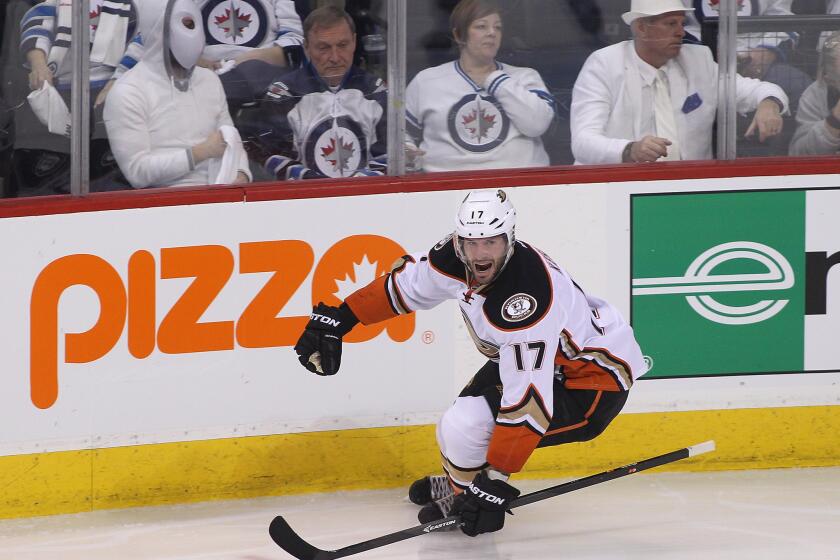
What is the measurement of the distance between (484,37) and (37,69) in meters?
1.40

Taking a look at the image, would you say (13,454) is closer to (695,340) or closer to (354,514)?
(354,514)

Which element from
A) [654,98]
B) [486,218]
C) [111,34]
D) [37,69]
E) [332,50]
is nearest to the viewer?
[486,218]

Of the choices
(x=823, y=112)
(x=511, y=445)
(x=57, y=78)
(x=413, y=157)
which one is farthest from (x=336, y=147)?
(x=823, y=112)

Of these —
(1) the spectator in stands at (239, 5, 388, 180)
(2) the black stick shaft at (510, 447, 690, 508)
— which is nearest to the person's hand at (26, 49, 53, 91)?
(1) the spectator in stands at (239, 5, 388, 180)

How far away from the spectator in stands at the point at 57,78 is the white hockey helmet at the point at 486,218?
1182mm

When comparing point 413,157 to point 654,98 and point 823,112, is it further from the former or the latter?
point 823,112

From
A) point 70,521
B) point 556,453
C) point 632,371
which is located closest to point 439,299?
point 632,371

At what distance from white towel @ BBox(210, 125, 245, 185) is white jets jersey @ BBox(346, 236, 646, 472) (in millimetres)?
626

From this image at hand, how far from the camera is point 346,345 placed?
4410 millimetres

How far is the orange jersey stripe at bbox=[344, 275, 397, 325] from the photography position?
405cm

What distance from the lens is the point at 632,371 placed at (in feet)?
13.3

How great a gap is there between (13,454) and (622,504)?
1849mm

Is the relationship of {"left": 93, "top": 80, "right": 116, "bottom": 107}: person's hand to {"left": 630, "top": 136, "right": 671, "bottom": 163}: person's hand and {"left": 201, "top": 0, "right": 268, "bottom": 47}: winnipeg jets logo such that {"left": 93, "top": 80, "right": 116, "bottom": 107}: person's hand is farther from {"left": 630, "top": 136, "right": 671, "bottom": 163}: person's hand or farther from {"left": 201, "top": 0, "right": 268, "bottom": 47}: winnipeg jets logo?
{"left": 630, "top": 136, "right": 671, "bottom": 163}: person's hand

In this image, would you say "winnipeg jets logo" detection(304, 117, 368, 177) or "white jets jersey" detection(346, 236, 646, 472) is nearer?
"white jets jersey" detection(346, 236, 646, 472)
